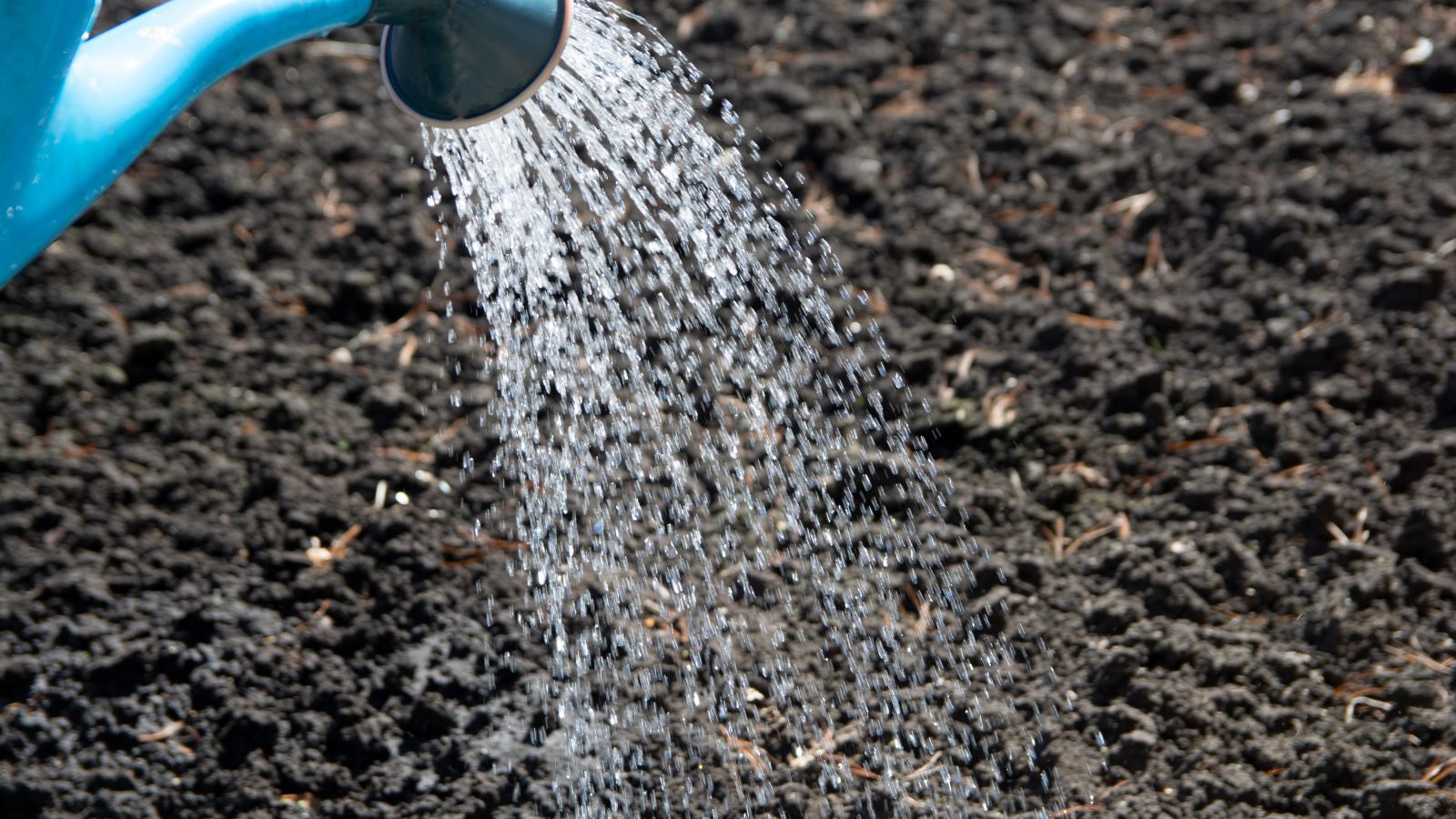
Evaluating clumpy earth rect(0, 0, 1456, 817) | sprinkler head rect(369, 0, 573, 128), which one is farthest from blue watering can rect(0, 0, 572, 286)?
clumpy earth rect(0, 0, 1456, 817)

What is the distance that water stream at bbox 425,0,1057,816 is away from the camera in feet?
6.89

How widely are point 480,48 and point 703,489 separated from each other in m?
0.94

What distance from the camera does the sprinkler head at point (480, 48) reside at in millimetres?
1765

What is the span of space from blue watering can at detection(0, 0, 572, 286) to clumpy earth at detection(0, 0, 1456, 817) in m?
0.86

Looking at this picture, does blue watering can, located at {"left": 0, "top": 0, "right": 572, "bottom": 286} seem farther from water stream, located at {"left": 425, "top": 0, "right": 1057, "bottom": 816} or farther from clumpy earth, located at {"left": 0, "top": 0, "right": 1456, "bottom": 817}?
clumpy earth, located at {"left": 0, "top": 0, "right": 1456, "bottom": 817}

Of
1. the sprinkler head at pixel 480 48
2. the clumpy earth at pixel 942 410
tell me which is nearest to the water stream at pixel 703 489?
the clumpy earth at pixel 942 410

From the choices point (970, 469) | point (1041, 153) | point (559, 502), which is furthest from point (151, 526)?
Result: point (1041, 153)

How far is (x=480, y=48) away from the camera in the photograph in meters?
1.78

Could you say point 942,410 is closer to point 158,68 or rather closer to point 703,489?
point 703,489

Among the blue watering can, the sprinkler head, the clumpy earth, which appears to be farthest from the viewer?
the clumpy earth

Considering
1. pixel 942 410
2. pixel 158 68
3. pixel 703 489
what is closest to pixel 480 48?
pixel 158 68

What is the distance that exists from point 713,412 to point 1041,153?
102 centimetres

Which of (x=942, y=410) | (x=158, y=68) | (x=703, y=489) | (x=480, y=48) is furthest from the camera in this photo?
(x=942, y=410)

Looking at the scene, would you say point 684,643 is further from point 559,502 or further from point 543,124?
point 543,124
